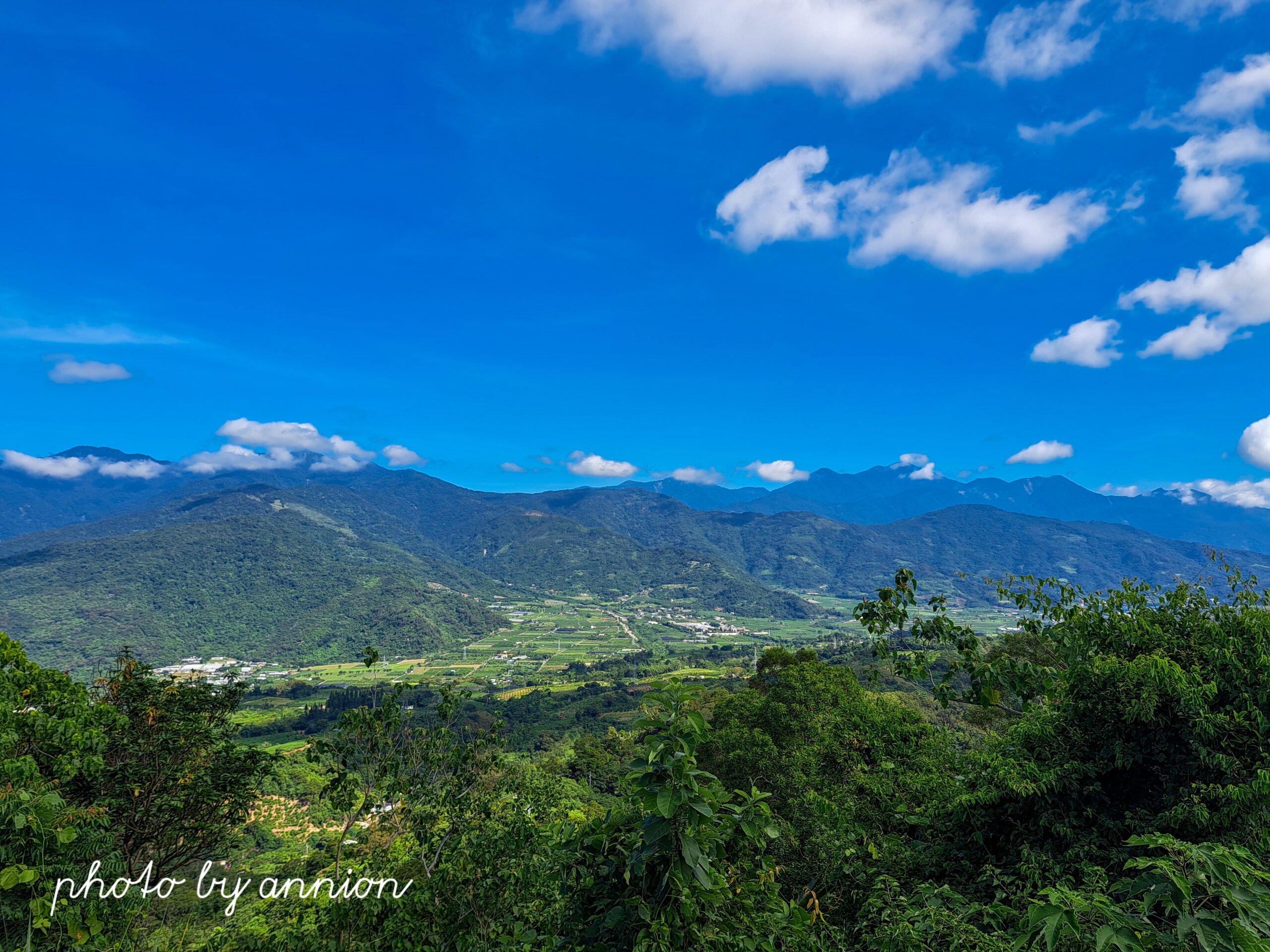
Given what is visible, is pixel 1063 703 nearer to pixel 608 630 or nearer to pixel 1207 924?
pixel 1207 924

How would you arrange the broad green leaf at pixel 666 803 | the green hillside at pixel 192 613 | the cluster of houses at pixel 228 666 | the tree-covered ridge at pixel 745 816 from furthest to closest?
the green hillside at pixel 192 613
the cluster of houses at pixel 228 666
the tree-covered ridge at pixel 745 816
the broad green leaf at pixel 666 803

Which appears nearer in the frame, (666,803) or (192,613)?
(666,803)

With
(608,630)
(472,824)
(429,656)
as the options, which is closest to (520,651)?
(429,656)

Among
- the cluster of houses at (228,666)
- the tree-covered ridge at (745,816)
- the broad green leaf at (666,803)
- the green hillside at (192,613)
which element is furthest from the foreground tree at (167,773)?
the green hillside at (192,613)

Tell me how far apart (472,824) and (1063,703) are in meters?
6.57

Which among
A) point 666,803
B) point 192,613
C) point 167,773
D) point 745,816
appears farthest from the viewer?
point 192,613

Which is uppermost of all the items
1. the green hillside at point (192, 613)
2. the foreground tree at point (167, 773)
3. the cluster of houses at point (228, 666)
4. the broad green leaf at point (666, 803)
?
the broad green leaf at point (666, 803)

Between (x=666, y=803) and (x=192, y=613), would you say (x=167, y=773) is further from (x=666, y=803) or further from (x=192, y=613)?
(x=192, y=613)

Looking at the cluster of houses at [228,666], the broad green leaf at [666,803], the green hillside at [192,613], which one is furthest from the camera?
the green hillside at [192,613]

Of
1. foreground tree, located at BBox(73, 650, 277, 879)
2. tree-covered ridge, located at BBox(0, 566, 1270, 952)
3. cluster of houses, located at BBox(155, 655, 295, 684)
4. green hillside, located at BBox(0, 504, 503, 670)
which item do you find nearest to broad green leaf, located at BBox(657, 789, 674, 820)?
tree-covered ridge, located at BBox(0, 566, 1270, 952)

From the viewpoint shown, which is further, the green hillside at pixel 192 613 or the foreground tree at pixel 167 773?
the green hillside at pixel 192 613

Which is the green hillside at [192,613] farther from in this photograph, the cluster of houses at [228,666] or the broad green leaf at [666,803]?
the broad green leaf at [666,803]

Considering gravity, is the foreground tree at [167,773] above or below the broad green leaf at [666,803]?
below

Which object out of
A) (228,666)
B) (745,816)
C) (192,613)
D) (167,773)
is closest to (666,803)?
(745,816)
